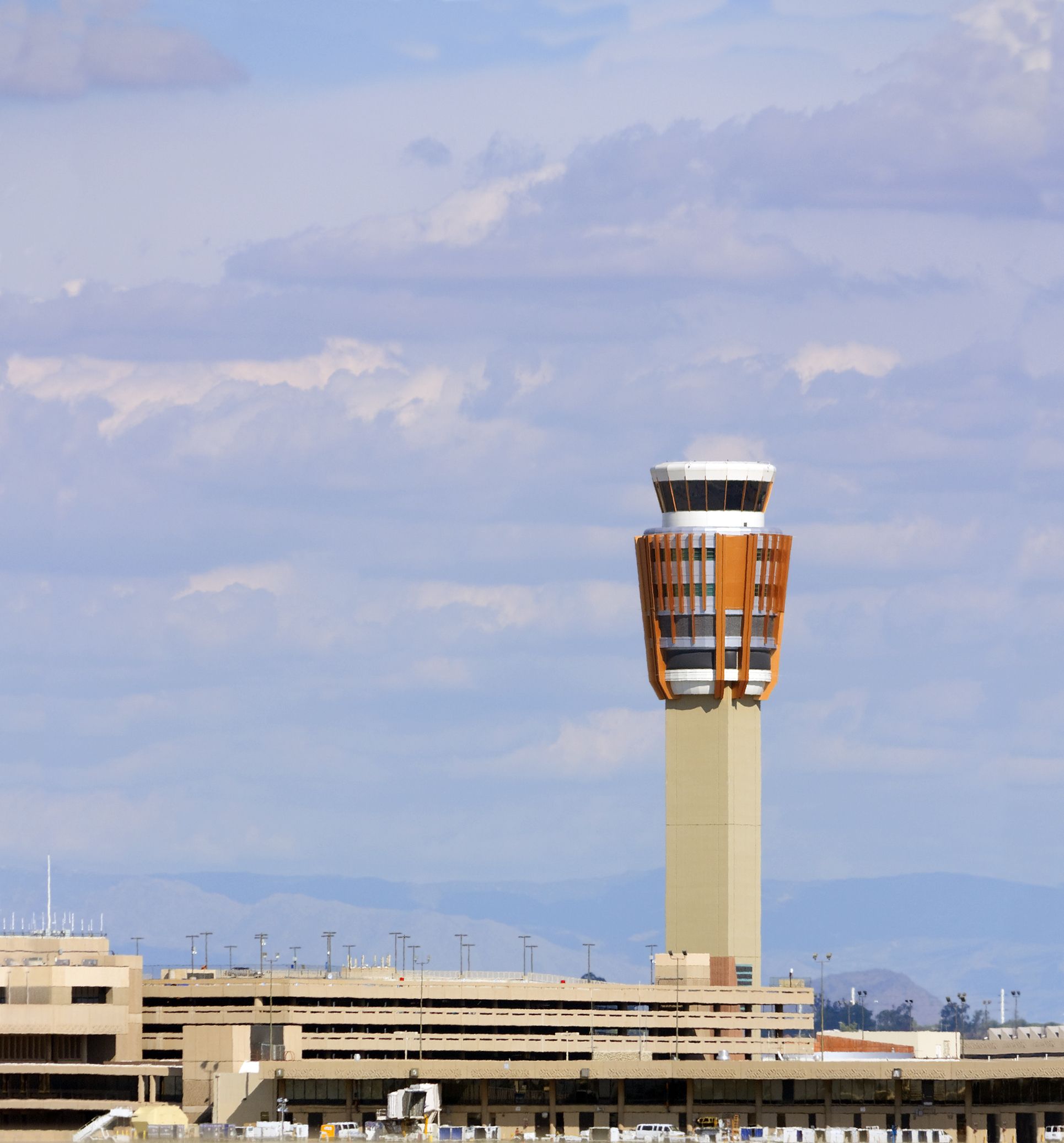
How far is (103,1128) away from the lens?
7761 inches

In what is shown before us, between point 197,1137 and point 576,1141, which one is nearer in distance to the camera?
point 197,1137

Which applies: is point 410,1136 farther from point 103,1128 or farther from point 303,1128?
point 103,1128

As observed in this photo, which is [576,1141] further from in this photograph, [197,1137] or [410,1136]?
[197,1137]

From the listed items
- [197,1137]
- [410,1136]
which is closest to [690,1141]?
[410,1136]

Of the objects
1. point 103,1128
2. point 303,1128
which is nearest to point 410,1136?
point 303,1128

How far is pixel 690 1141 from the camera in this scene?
199875 mm

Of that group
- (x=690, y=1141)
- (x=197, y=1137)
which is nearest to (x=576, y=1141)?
(x=690, y=1141)

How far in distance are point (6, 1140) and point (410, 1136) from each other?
93.1 feet

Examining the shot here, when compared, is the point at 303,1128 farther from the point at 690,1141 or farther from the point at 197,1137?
the point at 690,1141

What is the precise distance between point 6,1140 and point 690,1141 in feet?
158

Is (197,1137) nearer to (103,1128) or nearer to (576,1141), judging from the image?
(103,1128)

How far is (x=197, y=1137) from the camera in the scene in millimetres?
187250

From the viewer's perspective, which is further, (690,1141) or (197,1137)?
(690,1141)

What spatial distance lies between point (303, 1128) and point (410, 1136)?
28.0 ft
